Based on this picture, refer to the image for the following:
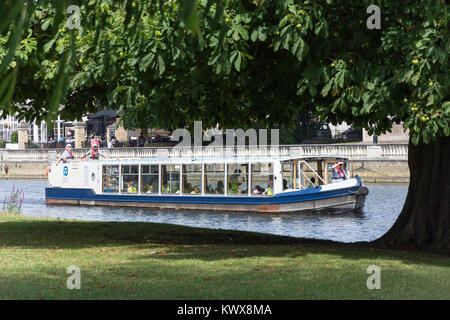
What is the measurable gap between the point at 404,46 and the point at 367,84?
32.9 inches

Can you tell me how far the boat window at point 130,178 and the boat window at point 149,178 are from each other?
0.46 meters

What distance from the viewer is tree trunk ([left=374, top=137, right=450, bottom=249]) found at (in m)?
15.1

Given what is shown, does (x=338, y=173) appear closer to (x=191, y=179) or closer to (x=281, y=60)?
(x=191, y=179)

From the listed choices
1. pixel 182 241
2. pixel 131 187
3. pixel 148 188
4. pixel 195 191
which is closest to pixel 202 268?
pixel 182 241

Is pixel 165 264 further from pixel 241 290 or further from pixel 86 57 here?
pixel 86 57

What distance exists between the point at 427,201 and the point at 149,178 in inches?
939

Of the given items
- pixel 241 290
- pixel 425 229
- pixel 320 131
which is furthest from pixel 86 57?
pixel 320 131

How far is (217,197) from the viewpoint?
34.2m

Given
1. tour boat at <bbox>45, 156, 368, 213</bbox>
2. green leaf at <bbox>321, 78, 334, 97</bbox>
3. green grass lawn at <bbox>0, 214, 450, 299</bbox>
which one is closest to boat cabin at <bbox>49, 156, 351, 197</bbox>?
tour boat at <bbox>45, 156, 368, 213</bbox>

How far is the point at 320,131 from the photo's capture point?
239ft

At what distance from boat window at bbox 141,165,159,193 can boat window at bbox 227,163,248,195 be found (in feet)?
13.2

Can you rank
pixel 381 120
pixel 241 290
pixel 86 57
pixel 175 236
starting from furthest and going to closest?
pixel 175 236, pixel 86 57, pixel 381 120, pixel 241 290

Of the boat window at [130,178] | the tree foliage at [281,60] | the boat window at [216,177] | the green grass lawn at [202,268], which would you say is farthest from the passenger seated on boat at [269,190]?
the tree foliage at [281,60]

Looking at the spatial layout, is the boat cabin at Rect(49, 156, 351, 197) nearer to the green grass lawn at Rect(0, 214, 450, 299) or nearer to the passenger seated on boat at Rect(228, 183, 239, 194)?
Answer: the passenger seated on boat at Rect(228, 183, 239, 194)
